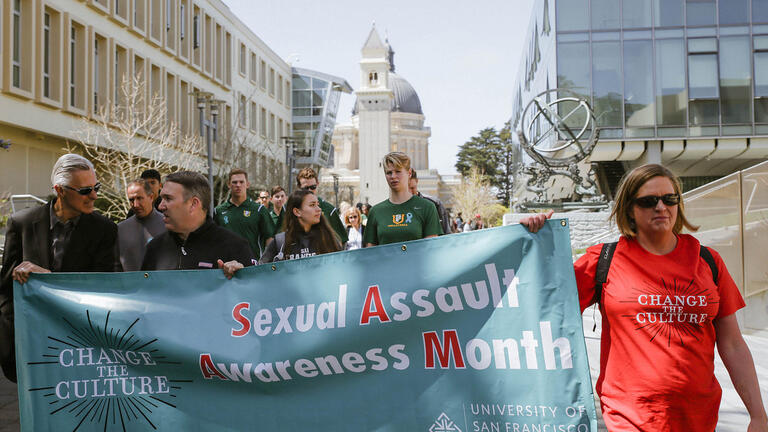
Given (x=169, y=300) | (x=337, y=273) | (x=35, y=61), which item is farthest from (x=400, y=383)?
(x=35, y=61)

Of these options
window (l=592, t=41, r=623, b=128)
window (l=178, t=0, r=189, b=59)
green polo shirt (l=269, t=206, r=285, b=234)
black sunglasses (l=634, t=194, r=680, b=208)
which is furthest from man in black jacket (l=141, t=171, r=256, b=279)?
window (l=178, t=0, r=189, b=59)

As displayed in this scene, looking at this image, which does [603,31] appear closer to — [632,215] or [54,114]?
[54,114]

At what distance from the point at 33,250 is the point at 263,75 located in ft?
193

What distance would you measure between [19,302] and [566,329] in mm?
3266

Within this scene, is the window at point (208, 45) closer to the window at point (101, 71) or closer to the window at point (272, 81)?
the window at point (101, 71)

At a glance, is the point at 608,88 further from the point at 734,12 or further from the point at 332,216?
the point at 332,216

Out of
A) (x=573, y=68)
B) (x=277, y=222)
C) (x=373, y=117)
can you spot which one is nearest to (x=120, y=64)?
(x=573, y=68)

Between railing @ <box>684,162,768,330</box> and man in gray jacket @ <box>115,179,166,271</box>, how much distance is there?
7999mm

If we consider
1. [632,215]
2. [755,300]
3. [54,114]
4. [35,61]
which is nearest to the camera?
[632,215]

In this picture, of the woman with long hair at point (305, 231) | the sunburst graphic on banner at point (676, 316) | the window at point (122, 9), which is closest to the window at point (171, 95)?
the window at point (122, 9)

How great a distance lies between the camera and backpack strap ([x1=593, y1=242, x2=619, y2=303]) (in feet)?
11.2

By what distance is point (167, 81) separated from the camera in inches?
1679

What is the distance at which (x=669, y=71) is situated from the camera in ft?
108

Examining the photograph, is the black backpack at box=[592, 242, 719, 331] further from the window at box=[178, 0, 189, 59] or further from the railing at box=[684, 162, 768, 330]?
the window at box=[178, 0, 189, 59]
